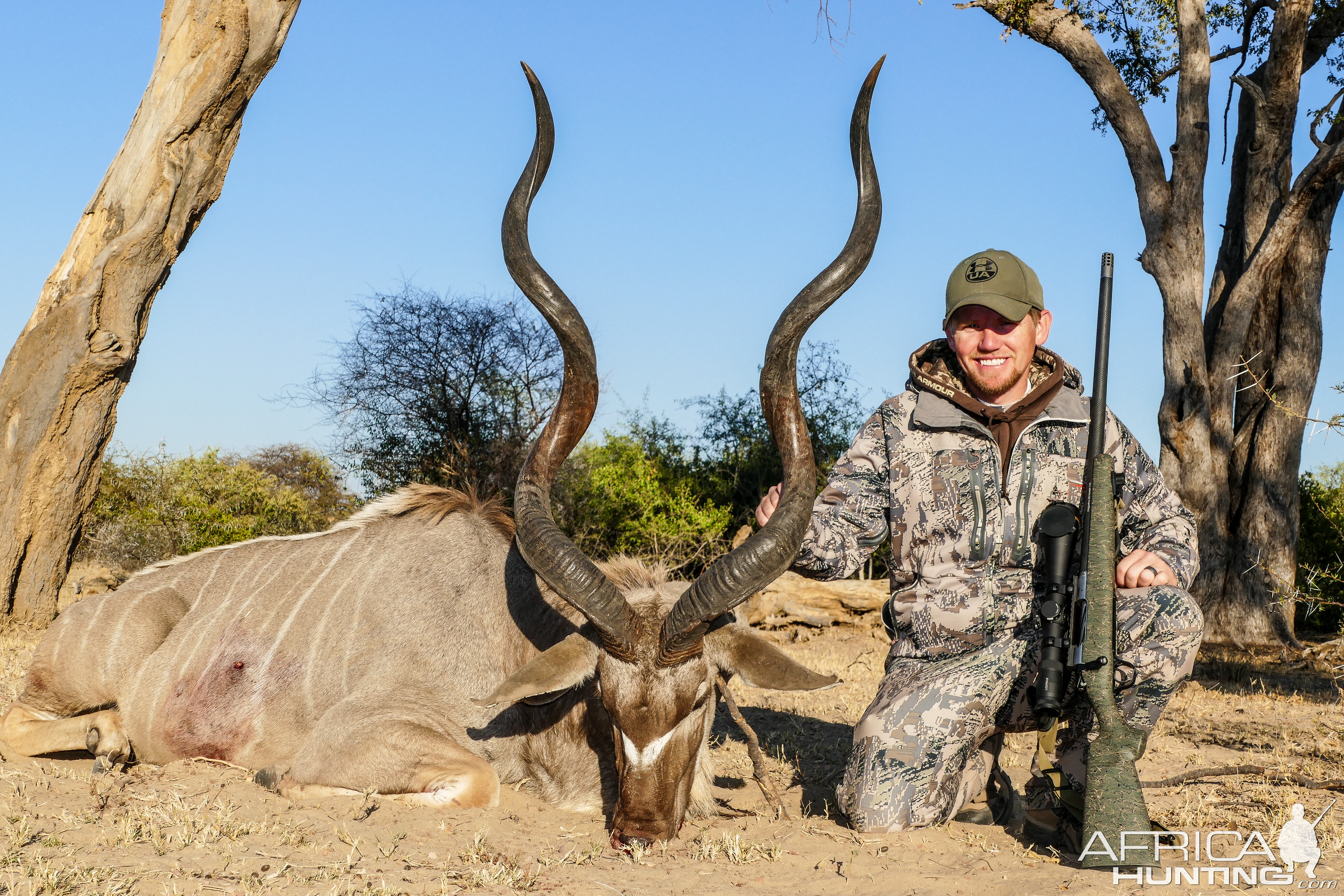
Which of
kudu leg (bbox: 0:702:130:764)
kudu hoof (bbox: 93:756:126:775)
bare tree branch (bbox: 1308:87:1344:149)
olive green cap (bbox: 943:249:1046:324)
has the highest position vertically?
bare tree branch (bbox: 1308:87:1344:149)

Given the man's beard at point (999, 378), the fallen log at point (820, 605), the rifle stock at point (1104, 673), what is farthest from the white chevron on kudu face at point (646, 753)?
the fallen log at point (820, 605)

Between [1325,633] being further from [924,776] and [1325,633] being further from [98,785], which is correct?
[98,785]

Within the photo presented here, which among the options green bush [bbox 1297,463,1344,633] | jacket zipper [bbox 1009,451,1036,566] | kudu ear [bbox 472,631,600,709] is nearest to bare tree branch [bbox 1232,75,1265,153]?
green bush [bbox 1297,463,1344,633]

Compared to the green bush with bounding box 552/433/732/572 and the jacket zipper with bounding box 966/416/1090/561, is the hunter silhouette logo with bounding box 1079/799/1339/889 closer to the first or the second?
the jacket zipper with bounding box 966/416/1090/561

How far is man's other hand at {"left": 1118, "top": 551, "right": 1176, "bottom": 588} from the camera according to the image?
388cm

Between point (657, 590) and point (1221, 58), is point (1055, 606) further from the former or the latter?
point (1221, 58)

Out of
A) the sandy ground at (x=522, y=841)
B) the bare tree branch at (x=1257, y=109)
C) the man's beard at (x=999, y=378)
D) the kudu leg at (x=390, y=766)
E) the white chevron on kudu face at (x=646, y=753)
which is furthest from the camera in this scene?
the bare tree branch at (x=1257, y=109)

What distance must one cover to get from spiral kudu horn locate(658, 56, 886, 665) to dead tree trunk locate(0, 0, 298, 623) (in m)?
5.71

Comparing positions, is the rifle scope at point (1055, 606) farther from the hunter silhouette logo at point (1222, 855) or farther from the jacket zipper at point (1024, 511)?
the hunter silhouette logo at point (1222, 855)

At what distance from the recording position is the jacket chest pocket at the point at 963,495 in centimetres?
417

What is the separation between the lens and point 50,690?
5.22 metres

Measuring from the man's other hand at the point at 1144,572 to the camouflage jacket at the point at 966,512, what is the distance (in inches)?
4.5

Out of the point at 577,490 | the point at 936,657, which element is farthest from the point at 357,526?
the point at 577,490

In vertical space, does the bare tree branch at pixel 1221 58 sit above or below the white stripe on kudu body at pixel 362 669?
above
